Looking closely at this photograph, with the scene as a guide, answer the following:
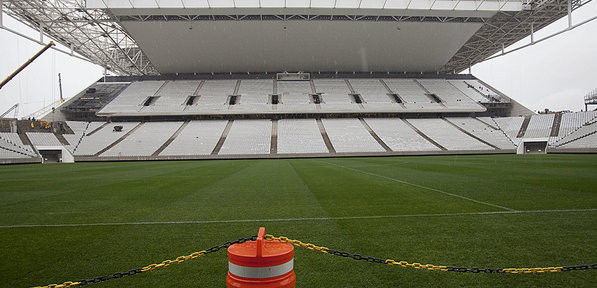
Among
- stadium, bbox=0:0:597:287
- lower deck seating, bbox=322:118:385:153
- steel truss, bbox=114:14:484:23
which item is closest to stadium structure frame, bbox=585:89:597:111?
stadium, bbox=0:0:597:287

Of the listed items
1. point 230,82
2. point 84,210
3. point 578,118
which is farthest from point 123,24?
point 578,118

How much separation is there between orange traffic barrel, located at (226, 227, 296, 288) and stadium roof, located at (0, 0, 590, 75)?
1278 inches

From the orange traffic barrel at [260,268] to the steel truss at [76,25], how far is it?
35.3m

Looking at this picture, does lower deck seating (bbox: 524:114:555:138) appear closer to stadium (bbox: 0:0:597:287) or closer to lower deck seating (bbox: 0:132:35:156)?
stadium (bbox: 0:0:597:287)

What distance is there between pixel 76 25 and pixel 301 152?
86.6 ft

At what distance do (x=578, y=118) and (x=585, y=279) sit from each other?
132 feet

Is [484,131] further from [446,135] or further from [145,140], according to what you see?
[145,140]

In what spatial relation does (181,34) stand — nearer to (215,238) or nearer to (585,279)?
(215,238)

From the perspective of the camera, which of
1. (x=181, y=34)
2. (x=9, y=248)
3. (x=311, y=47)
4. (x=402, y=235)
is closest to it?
(x=9, y=248)

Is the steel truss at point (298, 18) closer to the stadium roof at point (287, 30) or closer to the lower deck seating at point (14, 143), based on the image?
the stadium roof at point (287, 30)

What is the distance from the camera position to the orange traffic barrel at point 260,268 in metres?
1.97

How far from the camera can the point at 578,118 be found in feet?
107

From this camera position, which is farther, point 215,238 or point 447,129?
point 447,129

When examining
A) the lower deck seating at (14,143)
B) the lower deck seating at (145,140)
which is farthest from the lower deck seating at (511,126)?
the lower deck seating at (14,143)
